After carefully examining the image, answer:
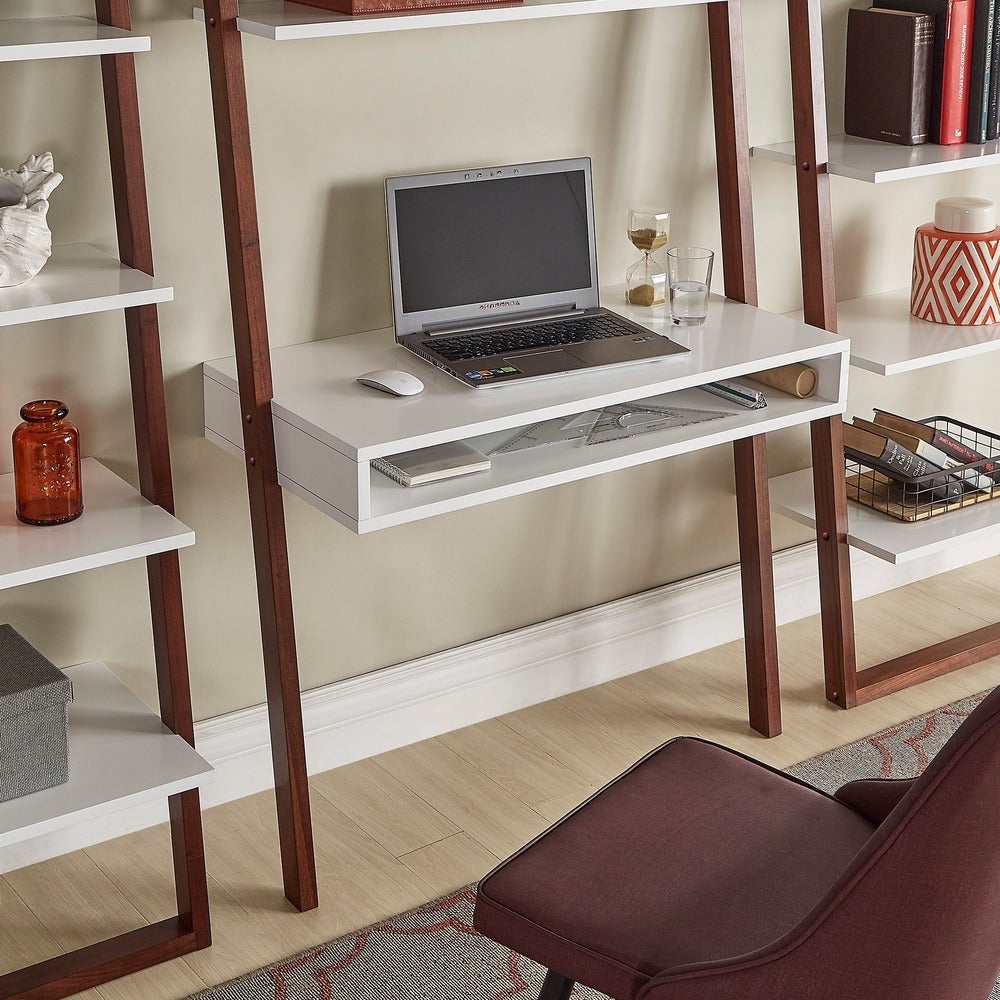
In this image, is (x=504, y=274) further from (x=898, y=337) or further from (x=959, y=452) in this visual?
(x=959, y=452)

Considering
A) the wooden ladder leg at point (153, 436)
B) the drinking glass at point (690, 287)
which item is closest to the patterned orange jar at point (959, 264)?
the drinking glass at point (690, 287)

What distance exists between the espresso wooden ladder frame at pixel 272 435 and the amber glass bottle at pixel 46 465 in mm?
256

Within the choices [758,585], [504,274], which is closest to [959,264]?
[758,585]

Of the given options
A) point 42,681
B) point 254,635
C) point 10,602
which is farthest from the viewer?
point 254,635

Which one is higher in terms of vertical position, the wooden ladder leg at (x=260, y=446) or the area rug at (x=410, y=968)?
the wooden ladder leg at (x=260, y=446)

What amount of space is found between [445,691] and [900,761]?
84 centimetres

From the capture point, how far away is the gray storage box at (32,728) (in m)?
1.79

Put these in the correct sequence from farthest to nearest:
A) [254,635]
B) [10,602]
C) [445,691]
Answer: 1. [445,691]
2. [254,635]
3. [10,602]

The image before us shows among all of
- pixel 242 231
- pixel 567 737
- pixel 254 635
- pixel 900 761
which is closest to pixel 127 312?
pixel 242 231

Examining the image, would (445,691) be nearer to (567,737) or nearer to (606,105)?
(567,737)

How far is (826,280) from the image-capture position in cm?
245

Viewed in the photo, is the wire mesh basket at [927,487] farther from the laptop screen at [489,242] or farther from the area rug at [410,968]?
the area rug at [410,968]

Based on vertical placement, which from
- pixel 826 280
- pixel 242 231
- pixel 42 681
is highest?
pixel 242 231

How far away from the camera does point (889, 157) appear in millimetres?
2439
